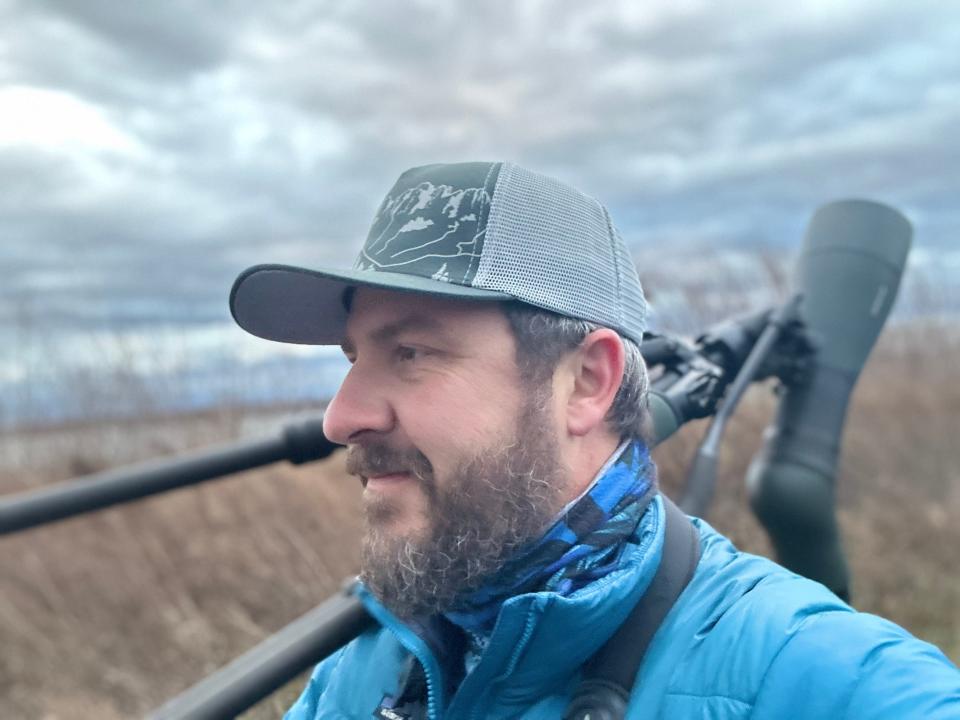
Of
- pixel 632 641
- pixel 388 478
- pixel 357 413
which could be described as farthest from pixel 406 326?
pixel 632 641

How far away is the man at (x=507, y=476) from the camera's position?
1.62 metres

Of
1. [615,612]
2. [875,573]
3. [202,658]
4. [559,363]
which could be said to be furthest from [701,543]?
[875,573]

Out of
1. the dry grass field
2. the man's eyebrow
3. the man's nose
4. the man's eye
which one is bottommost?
the dry grass field

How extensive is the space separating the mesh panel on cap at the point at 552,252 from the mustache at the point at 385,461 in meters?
0.34

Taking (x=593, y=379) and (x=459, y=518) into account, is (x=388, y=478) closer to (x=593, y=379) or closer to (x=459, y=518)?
(x=459, y=518)

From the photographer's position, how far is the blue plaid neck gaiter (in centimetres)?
172

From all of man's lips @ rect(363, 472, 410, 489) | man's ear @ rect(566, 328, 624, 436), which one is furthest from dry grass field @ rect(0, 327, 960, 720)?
man's lips @ rect(363, 472, 410, 489)

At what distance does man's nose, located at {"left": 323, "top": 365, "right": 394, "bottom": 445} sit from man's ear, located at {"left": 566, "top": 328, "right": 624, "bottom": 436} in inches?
14.8

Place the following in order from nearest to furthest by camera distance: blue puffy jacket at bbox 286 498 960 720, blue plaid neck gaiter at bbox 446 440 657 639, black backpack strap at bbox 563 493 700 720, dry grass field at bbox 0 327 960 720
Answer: blue puffy jacket at bbox 286 498 960 720 < black backpack strap at bbox 563 493 700 720 < blue plaid neck gaiter at bbox 446 440 657 639 < dry grass field at bbox 0 327 960 720

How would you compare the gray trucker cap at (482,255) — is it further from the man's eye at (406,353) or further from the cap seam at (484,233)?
the man's eye at (406,353)

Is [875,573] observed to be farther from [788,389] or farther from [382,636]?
[382,636]

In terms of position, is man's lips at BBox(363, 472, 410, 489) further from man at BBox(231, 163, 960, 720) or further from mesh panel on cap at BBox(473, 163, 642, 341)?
mesh panel on cap at BBox(473, 163, 642, 341)

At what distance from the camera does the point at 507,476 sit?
5.76 ft

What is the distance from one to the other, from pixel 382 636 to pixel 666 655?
69 centimetres
